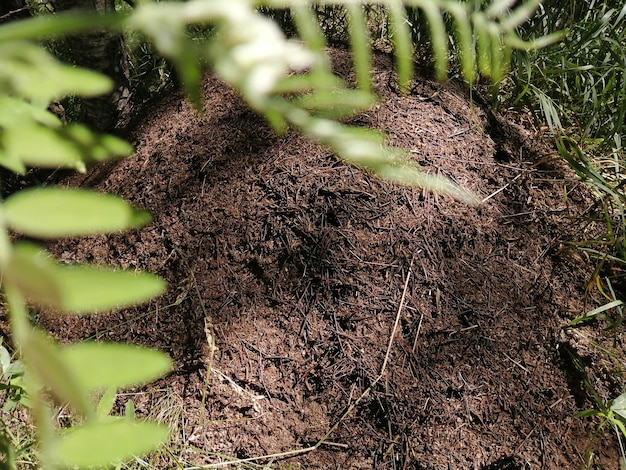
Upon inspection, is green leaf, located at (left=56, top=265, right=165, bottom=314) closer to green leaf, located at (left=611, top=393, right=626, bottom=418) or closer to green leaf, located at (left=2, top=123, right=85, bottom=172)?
green leaf, located at (left=2, top=123, right=85, bottom=172)

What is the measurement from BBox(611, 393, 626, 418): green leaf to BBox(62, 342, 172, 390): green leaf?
1.63 metres

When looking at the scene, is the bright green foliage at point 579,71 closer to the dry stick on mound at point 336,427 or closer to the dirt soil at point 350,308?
the dirt soil at point 350,308

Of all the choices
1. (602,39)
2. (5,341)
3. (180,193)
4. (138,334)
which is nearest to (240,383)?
(138,334)

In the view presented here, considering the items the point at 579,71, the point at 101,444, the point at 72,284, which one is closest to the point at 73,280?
the point at 72,284

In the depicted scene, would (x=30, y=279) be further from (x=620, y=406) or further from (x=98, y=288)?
(x=620, y=406)

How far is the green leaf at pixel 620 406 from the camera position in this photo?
64.1 inches

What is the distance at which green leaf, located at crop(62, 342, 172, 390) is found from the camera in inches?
14.0

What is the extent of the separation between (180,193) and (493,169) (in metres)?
1.10

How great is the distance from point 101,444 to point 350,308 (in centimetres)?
140

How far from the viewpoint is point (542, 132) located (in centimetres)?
229

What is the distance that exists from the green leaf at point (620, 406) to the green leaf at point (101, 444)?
1619 millimetres

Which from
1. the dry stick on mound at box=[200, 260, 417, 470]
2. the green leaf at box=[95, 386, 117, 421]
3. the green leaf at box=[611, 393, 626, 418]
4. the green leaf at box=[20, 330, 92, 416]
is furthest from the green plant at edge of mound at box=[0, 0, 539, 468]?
the green leaf at box=[611, 393, 626, 418]

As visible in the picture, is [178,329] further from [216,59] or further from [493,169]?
[216,59]

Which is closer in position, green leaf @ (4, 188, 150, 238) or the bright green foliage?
green leaf @ (4, 188, 150, 238)
